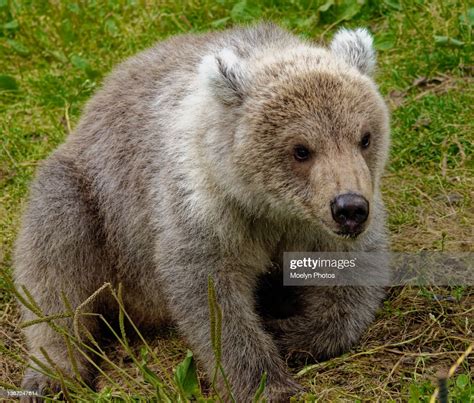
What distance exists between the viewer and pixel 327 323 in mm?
5895

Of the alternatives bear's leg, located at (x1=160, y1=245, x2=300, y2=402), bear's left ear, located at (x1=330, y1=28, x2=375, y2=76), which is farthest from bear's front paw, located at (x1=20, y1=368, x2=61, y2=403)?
bear's left ear, located at (x1=330, y1=28, x2=375, y2=76)

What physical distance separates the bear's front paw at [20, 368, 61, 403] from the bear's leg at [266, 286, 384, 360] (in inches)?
56.8

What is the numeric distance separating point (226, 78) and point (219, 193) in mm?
685

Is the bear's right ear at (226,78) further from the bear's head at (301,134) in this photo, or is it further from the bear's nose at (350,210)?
the bear's nose at (350,210)

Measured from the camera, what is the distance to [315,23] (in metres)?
9.11

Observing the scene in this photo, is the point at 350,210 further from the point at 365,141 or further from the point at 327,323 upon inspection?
the point at 327,323

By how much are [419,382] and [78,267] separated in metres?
2.35

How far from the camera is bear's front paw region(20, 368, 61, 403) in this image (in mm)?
5935

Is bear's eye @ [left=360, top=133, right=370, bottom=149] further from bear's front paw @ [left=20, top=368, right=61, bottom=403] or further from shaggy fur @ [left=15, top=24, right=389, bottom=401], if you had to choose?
bear's front paw @ [left=20, top=368, right=61, bottom=403]

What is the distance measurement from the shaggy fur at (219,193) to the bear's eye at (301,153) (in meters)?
0.02

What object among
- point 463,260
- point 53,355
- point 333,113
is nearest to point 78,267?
point 53,355

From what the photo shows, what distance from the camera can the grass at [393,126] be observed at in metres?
5.76

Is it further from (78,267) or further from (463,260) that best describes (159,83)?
(463,260)

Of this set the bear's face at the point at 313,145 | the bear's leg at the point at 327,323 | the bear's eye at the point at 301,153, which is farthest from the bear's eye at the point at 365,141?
the bear's leg at the point at 327,323
